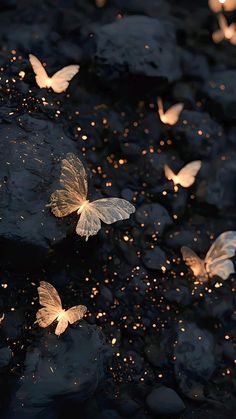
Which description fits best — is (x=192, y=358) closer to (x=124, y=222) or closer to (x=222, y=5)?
(x=124, y=222)

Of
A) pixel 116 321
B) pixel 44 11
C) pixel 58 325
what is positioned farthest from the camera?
pixel 44 11

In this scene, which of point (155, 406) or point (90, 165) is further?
point (90, 165)

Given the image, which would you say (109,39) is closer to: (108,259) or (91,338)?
(108,259)

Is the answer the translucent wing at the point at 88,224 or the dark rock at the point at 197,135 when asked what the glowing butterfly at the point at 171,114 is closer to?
the dark rock at the point at 197,135

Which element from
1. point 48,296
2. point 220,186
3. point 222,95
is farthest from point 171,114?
point 48,296

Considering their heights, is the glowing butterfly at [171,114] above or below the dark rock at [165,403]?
above

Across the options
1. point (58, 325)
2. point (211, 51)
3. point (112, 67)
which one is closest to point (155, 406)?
point (58, 325)

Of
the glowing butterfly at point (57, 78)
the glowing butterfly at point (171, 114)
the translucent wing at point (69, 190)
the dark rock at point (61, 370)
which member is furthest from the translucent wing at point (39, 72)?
the dark rock at point (61, 370)
